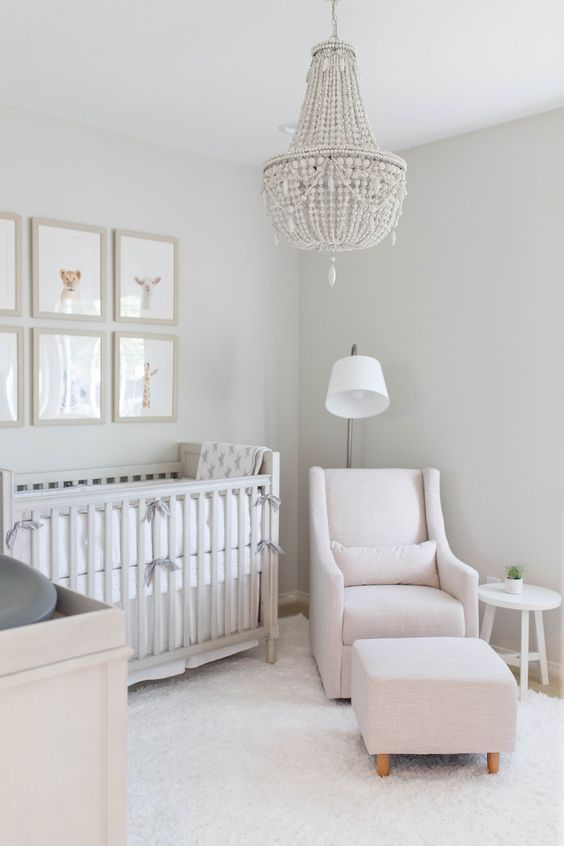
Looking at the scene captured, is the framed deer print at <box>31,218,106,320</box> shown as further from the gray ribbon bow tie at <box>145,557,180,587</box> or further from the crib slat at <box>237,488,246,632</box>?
the gray ribbon bow tie at <box>145,557,180,587</box>

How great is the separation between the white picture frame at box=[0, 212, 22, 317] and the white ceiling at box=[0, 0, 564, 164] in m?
0.49

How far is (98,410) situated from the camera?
11.4ft

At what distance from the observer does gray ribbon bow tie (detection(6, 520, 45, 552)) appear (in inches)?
98.7

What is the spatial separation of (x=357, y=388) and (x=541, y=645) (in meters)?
1.31

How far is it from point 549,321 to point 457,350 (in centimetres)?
47

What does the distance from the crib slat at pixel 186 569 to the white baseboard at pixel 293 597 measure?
51.1 inches

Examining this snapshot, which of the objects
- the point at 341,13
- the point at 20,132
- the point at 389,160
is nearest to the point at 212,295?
the point at 20,132

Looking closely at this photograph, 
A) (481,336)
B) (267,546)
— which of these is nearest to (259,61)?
(481,336)

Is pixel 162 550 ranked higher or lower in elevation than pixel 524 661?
higher

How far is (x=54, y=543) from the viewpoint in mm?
2627

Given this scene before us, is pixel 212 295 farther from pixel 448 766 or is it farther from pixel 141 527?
pixel 448 766

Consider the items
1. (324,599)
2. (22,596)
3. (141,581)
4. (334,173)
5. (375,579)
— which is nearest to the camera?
(22,596)

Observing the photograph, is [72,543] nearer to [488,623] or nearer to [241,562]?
[241,562]

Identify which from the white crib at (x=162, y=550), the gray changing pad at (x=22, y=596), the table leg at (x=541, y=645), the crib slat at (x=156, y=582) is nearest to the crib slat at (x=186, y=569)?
the white crib at (x=162, y=550)
